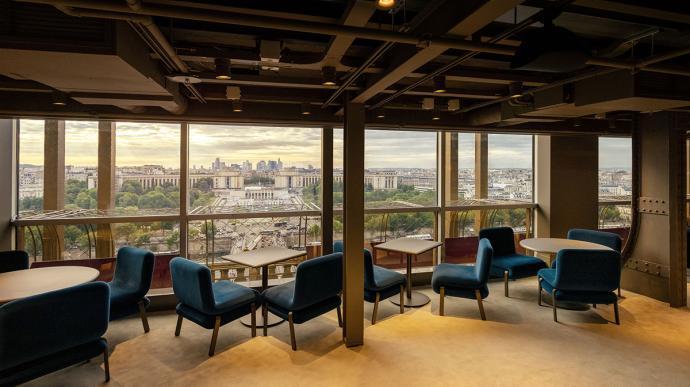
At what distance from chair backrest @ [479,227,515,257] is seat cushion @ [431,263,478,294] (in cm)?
100

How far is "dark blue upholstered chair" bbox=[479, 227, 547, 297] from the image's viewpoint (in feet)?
16.4

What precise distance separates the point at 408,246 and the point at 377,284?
3.28 feet

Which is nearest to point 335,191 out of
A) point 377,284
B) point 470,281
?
point 377,284

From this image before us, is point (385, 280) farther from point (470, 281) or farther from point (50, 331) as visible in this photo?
point (50, 331)

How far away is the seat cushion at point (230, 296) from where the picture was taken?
139 inches

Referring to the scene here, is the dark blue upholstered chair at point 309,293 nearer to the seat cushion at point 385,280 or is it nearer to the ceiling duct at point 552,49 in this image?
the seat cushion at point 385,280

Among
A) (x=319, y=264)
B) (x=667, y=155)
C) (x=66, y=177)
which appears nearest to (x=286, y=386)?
(x=319, y=264)

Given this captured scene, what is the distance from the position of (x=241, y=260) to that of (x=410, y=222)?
275 cm

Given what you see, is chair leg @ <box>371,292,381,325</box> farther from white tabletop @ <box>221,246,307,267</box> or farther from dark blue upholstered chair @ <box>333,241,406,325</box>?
white tabletop @ <box>221,246,307,267</box>

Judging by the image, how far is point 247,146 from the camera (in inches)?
202

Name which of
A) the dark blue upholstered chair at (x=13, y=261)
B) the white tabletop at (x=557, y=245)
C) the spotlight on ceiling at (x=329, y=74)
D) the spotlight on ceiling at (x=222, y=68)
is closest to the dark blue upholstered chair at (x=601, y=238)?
the white tabletop at (x=557, y=245)

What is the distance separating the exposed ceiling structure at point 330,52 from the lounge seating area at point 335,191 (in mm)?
18

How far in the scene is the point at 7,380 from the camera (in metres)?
2.39

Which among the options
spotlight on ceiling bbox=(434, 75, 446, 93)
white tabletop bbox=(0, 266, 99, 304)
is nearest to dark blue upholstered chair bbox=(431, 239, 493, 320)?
spotlight on ceiling bbox=(434, 75, 446, 93)
